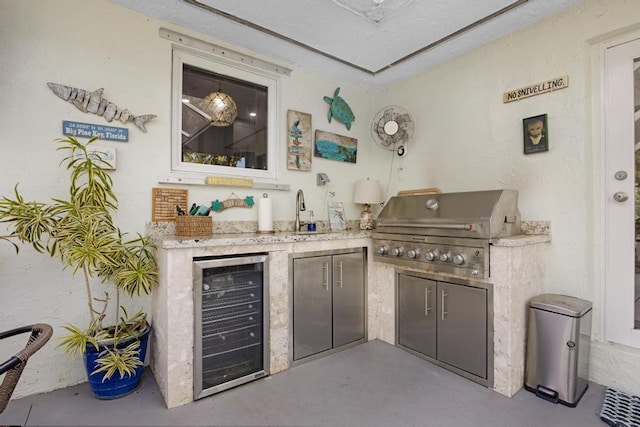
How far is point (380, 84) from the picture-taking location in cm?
359

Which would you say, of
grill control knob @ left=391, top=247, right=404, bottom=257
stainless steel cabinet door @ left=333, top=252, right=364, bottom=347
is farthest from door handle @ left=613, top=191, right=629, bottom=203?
stainless steel cabinet door @ left=333, top=252, right=364, bottom=347

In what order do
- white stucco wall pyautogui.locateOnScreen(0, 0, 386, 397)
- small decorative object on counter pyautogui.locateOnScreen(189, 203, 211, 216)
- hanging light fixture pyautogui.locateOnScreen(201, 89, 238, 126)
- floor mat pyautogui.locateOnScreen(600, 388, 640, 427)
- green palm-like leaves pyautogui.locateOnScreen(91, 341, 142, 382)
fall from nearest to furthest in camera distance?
1. floor mat pyautogui.locateOnScreen(600, 388, 640, 427)
2. green palm-like leaves pyautogui.locateOnScreen(91, 341, 142, 382)
3. white stucco wall pyautogui.locateOnScreen(0, 0, 386, 397)
4. small decorative object on counter pyautogui.locateOnScreen(189, 203, 211, 216)
5. hanging light fixture pyautogui.locateOnScreen(201, 89, 238, 126)

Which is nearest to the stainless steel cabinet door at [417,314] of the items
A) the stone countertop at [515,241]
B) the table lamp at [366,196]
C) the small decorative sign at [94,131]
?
the stone countertop at [515,241]

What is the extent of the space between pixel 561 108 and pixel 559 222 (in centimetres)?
86

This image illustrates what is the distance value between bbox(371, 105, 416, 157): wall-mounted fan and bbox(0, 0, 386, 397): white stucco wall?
1999 mm

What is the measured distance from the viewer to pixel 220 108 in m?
2.73

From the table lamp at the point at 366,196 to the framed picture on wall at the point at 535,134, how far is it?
1.36 m

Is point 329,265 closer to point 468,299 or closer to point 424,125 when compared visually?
point 468,299

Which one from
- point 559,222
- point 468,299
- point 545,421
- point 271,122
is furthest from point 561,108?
point 271,122

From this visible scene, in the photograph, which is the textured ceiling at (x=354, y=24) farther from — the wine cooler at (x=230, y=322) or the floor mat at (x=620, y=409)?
the floor mat at (x=620, y=409)

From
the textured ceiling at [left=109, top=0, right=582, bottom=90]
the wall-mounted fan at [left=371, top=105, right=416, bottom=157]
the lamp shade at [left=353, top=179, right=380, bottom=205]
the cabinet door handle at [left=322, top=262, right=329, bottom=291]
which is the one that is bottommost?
the cabinet door handle at [left=322, top=262, right=329, bottom=291]

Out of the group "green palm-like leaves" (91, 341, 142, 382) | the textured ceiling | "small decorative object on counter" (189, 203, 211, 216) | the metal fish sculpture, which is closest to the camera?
"green palm-like leaves" (91, 341, 142, 382)

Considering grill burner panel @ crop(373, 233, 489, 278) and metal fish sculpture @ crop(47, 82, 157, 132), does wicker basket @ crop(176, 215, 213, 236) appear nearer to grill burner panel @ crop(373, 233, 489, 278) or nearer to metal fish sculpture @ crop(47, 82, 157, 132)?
metal fish sculpture @ crop(47, 82, 157, 132)

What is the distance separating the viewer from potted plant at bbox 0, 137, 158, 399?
1778 mm
